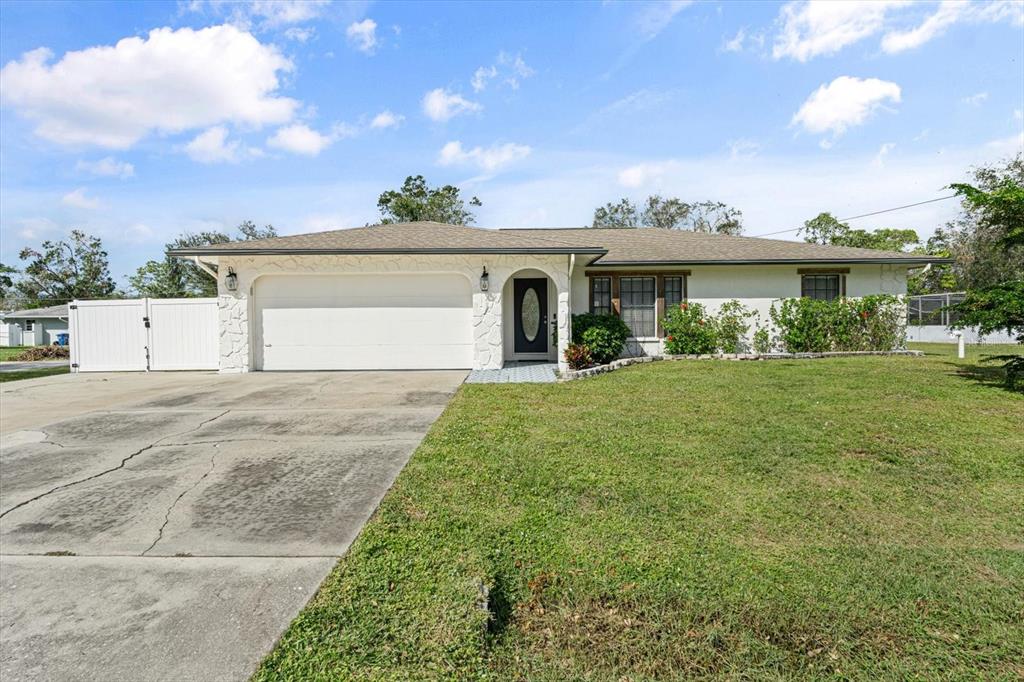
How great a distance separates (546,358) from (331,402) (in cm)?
637

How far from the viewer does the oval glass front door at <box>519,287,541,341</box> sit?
497 inches

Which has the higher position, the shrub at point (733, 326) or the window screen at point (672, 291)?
the window screen at point (672, 291)

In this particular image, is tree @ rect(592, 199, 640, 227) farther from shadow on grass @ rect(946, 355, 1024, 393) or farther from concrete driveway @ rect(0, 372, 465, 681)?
concrete driveway @ rect(0, 372, 465, 681)

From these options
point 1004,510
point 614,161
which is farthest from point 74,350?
point 614,161

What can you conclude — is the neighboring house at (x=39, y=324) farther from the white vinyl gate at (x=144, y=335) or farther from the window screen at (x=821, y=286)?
the window screen at (x=821, y=286)

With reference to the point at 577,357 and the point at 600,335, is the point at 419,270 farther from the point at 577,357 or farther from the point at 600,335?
the point at 600,335

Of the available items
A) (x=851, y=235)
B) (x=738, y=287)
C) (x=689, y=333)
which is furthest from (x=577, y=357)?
(x=851, y=235)

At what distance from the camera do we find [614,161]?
22.2m

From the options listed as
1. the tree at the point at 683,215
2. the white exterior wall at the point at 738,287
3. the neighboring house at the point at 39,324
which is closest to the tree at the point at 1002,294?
the white exterior wall at the point at 738,287

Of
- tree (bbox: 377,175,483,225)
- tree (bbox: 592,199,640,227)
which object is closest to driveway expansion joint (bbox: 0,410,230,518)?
tree (bbox: 377,175,483,225)

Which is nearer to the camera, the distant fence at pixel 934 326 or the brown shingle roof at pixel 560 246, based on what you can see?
the brown shingle roof at pixel 560 246

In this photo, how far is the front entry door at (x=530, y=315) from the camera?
1259cm

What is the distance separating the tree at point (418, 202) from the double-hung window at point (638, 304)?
22952 millimetres

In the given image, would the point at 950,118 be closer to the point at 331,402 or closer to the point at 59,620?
the point at 331,402
